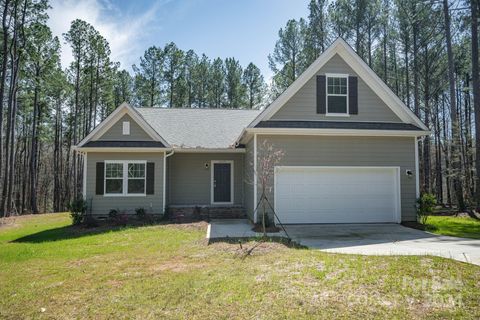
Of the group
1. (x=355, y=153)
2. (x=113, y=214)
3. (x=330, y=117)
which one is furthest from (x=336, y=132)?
(x=113, y=214)

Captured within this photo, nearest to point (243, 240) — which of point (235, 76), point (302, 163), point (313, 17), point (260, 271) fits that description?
point (260, 271)

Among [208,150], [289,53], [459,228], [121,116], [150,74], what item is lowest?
[459,228]

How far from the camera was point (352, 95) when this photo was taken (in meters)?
12.3

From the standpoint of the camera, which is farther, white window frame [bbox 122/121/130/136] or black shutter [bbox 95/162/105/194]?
white window frame [bbox 122/121/130/136]

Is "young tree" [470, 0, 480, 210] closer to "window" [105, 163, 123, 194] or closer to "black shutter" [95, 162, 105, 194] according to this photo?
"window" [105, 163, 123, 194]

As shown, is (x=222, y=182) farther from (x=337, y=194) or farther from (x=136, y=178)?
(x=337, y=194)

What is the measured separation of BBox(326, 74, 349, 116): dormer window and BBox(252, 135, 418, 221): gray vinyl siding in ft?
3.85

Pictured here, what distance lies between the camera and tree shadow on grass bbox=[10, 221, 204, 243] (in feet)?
33.6

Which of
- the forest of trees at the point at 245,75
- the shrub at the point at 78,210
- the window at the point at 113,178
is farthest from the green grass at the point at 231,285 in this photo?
the forest of trees at the point at 245,75

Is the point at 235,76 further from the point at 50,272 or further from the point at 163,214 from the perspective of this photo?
the point at 50,272

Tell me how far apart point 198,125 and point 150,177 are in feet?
14.9

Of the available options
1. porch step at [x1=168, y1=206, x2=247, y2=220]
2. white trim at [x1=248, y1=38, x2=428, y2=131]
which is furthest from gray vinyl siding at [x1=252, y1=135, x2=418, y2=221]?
porch step at [x1=168, y1=206, x2=247, y2=220]

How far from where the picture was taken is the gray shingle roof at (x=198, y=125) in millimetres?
15020

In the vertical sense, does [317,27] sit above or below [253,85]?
above
